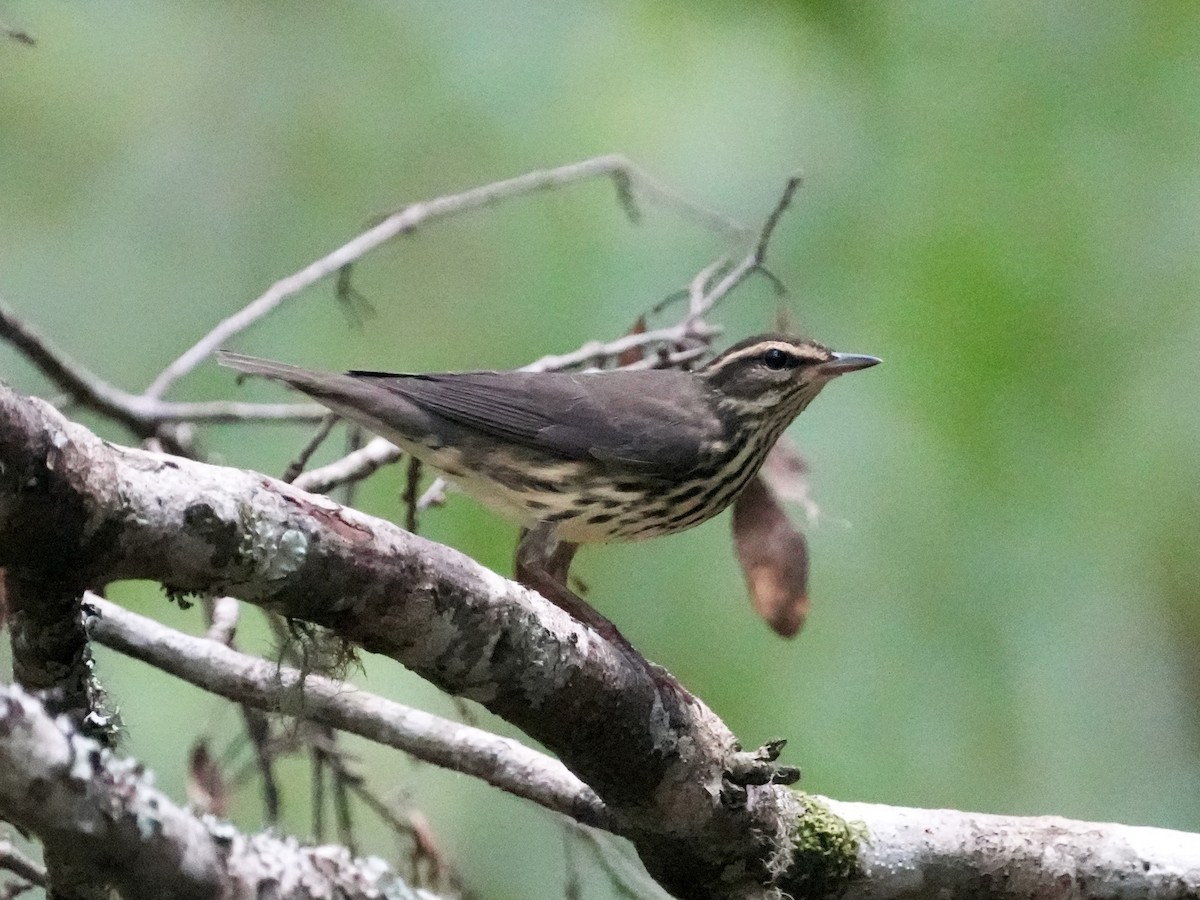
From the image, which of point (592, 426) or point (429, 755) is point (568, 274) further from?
point (429, 755)

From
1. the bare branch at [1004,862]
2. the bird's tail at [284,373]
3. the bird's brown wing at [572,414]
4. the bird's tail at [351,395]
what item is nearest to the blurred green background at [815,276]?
the bird's brown wing at [572,414]

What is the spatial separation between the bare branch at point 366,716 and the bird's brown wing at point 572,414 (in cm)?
74

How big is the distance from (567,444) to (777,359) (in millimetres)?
685

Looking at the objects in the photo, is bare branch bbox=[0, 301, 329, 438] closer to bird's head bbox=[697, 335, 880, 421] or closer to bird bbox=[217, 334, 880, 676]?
bird bbox=[217, 334, 880, 676]

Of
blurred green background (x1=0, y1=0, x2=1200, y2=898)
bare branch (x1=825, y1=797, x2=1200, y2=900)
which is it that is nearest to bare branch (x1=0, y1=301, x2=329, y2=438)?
blurred green background (x1=0, y1=0, x2=1200, y2=898)

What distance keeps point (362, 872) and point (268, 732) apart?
5.50 ft

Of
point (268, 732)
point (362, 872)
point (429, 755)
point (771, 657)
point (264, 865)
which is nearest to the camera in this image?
point (264, 865)

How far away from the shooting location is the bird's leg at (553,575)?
2877 mm

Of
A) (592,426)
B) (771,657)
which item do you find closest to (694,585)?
(771,657)

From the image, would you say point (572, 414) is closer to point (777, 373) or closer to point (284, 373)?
point (777, 373)

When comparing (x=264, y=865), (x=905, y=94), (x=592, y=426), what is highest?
(x=905, y=94)

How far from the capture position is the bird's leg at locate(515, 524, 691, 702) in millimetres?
2877

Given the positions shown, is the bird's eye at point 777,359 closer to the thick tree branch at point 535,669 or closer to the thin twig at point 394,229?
the thin twig at point 394,229

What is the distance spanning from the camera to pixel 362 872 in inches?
63.0
